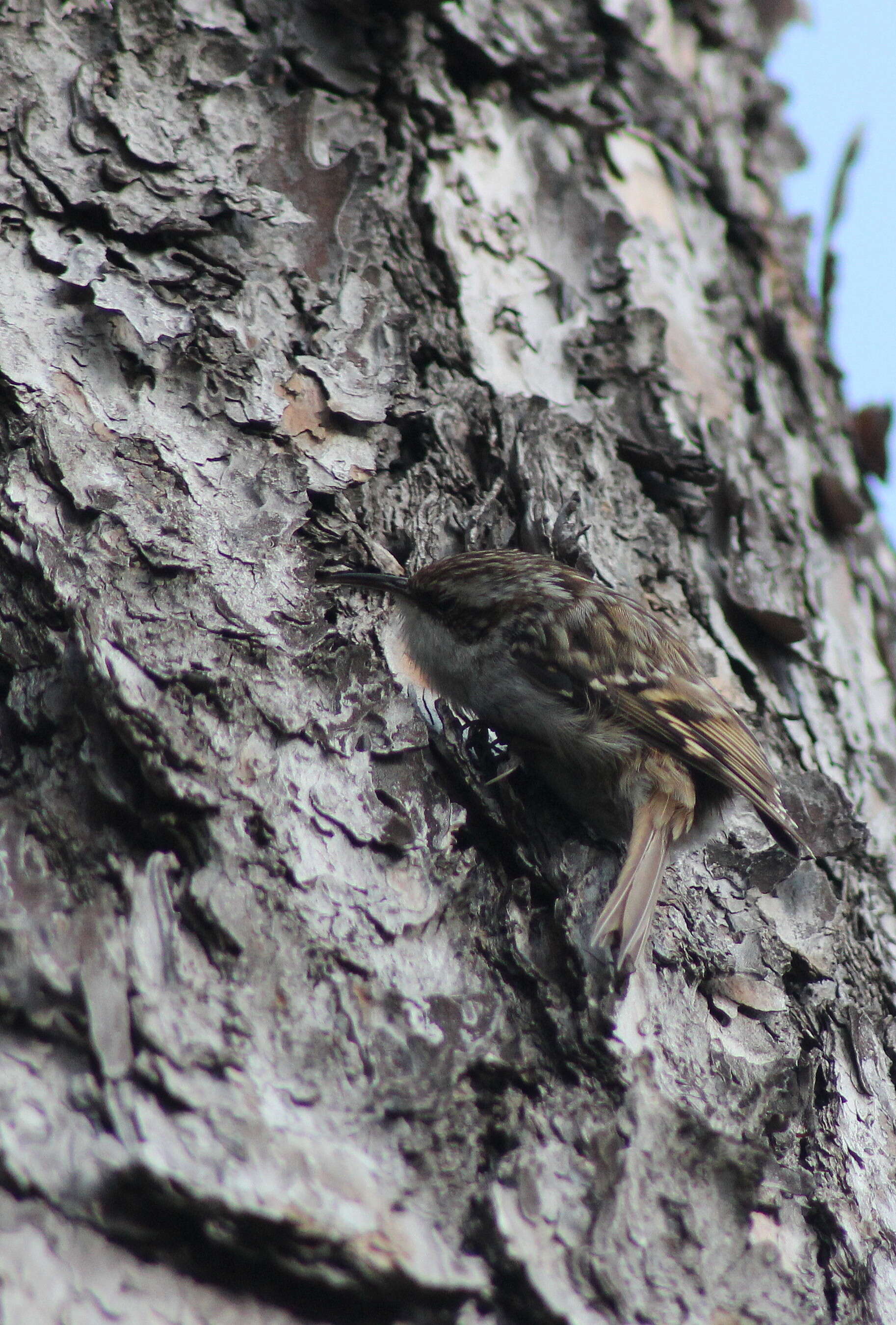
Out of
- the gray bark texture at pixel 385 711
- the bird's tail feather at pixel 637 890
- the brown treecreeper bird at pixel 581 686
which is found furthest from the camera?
the brown treecreeper bird at pixel 581 686

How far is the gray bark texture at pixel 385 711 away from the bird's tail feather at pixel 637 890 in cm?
5

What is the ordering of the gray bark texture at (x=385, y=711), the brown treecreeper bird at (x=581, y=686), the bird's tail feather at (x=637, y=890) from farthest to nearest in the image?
the brown treecreeper bird at (x=581, y=686)
the bird's tail feather at (x=637, y=890)
the gray bark texture at (x=385, y=711)

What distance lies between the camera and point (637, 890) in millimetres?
1647

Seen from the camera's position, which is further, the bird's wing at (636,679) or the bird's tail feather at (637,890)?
the bird's wing at (636,679)

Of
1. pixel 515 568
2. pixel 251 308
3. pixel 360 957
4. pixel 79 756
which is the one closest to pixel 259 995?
pixel 360 957

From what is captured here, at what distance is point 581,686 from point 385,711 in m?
0.54

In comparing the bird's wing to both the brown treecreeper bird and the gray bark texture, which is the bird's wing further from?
the gray bark texture

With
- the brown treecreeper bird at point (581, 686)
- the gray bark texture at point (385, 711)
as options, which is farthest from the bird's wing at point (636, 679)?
the gray bark texture at point (385, 711)

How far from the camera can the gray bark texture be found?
3.90 ft

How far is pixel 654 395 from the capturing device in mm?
2516

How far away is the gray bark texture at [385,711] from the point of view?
1.19 meters

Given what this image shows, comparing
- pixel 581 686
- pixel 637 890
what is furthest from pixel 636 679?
pixel 637 890

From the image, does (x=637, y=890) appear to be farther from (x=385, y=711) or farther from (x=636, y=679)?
(x=636, y=679)

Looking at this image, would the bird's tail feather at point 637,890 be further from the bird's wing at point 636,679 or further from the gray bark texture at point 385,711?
the bird's wing at point 636,679
